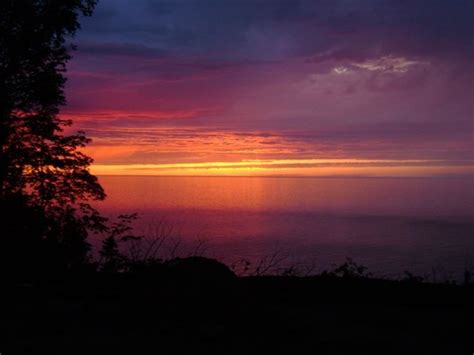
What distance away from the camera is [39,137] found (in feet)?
60.7

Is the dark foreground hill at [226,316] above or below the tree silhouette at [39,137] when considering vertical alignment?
below

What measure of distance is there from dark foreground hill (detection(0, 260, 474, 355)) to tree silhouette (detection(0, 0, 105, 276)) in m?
7.29

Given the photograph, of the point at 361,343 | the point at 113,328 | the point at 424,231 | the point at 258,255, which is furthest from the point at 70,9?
the point at 424,231

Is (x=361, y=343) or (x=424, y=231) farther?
(x=424, y=231)

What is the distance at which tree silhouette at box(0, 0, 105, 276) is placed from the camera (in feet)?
55.8

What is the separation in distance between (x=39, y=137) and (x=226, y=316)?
13089 mm

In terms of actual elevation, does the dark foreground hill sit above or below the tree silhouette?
below

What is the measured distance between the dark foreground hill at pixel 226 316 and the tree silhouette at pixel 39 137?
23.9 ft

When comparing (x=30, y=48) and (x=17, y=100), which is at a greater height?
(x=30, y=48)

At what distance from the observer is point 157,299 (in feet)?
29.0

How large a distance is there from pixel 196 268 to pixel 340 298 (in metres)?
3.17

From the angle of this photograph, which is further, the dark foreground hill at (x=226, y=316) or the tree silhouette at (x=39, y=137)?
the tree silhouette at (x=39, y=137)

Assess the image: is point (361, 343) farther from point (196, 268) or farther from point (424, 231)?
point (424, 231)

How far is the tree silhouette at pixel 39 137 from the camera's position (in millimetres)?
17000
